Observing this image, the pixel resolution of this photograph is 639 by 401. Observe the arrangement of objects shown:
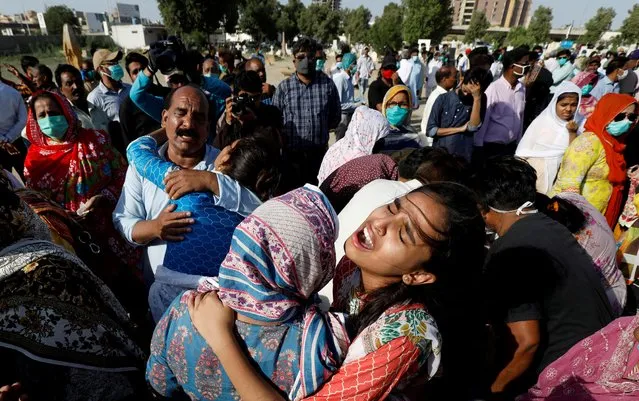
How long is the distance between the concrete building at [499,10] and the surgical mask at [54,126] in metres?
132

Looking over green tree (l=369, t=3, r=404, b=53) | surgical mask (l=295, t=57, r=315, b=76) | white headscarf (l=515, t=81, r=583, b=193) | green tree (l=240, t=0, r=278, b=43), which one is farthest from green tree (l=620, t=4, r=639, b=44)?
surgical mask (l=295, t=57, r=315, b=76)

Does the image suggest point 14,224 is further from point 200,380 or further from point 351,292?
point 351,292

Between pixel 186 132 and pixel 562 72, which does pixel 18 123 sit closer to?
pixel 186 132

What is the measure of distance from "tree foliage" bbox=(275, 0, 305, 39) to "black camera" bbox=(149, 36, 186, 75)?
182 feet

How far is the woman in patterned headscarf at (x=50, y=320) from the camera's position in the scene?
1191 mm

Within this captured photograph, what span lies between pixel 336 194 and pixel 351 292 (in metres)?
1.25

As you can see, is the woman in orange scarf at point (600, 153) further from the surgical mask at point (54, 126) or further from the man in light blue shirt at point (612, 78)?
the man in light blue shirt at point (612, 78)

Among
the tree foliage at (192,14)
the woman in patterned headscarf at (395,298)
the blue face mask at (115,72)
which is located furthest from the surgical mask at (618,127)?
the tree foliage at (192,14)

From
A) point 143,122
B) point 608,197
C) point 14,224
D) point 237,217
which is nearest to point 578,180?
point 608,197

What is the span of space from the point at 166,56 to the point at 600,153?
4.14 metres

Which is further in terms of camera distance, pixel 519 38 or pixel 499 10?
pixel 499 10

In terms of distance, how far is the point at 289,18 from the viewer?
54.6 m

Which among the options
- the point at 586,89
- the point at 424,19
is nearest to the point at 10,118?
the point at 586,89

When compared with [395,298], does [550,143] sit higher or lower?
lower
